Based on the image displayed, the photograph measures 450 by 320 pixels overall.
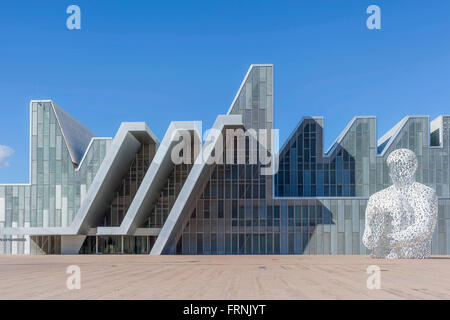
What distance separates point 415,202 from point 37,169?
109 feet

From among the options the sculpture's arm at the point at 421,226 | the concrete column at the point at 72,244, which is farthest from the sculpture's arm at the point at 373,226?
the concrete column at the point at 72,244

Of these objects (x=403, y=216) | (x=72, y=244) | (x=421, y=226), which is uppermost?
(x=403, y=216)

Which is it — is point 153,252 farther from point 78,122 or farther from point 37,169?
point 78,122

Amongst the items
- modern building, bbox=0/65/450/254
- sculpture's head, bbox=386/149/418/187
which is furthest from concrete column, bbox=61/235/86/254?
sculpture's head, bbox=386/149/418/187

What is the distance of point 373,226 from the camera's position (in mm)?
28484

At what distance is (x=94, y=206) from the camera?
35688 mm

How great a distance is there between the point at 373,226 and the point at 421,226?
9.79ft

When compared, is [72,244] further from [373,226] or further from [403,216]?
[403,216]

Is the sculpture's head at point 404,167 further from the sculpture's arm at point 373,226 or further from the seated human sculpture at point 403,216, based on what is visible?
the sculpture's arm at point 373,226

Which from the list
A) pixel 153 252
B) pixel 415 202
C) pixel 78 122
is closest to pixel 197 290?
pixel 415 202

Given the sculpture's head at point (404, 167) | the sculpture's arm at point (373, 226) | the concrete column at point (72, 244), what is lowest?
the concrete column at point (72, 244)

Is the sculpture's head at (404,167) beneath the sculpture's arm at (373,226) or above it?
above

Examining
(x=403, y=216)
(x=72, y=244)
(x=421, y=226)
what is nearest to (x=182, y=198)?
(x=72, y=244)

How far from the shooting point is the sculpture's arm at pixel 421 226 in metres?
26.8
